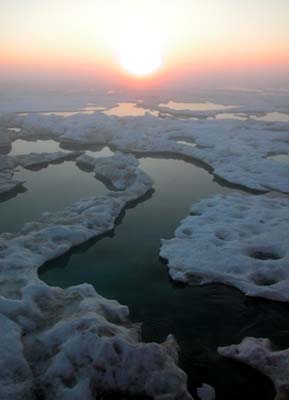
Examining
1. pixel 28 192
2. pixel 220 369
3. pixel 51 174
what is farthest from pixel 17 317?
pixel 51 174

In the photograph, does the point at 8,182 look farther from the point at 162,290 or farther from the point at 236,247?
the point at 236,247

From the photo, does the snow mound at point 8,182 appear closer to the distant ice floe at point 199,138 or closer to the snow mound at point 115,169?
the snow mound at point 115,169

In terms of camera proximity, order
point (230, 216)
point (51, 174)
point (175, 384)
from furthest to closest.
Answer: point (51, 174) → point (230, 216) → point (175, 384)

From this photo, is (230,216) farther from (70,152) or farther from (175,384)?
(70,152)

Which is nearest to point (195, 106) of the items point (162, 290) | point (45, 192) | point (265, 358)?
point (45, 192)

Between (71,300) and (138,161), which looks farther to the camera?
(138,161)

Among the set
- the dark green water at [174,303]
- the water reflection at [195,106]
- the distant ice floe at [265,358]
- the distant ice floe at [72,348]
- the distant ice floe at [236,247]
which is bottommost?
the water reflection at [195,106]

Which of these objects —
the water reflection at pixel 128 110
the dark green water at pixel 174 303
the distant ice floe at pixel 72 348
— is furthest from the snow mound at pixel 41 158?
the water reflection at pixel 128 110

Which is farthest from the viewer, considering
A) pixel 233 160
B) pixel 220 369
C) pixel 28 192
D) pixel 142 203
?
pixel 233 160
